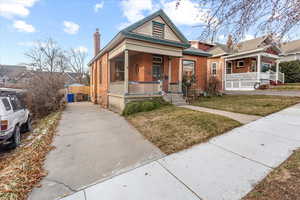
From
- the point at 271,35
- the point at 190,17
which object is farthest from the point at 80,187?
the point at 271,35

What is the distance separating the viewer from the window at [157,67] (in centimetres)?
1131

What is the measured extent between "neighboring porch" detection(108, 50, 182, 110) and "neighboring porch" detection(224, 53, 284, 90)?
355 inches

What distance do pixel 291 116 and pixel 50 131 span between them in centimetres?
996

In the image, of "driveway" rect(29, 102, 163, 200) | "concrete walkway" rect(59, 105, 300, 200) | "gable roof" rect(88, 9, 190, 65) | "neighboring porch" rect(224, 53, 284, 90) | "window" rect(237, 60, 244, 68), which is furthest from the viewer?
"window" rect(237, 60, 244, 68)

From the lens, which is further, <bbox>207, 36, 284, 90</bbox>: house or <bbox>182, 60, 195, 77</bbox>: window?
<bbox>207, 36, 284, 90</bbox>: house

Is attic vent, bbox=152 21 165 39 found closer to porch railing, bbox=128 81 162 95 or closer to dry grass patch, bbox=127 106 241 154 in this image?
porch railing, bbox=128 81 162 95

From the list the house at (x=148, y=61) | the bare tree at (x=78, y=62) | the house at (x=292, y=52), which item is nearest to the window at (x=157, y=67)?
the house at (x=148, y=61)

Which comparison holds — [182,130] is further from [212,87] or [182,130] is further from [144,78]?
[212,87]

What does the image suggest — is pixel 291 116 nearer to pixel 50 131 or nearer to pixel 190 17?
pixel 190 17

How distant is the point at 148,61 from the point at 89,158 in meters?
8.39

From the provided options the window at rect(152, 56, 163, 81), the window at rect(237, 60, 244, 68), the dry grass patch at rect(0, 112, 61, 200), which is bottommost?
the dry grass patch at rect(0, 112, 61, 200)

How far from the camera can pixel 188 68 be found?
44.2 ft

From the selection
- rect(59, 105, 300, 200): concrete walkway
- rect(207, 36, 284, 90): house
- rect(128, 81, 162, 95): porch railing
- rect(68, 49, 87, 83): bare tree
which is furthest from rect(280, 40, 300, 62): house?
rect(68, 49, 87, 83): bare tree

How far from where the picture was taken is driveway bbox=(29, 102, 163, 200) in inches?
109
